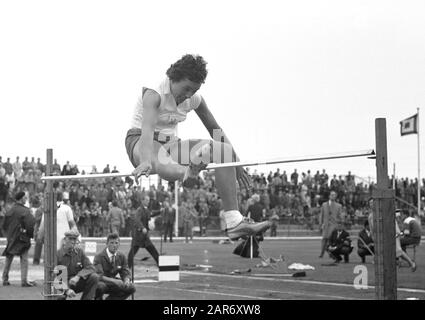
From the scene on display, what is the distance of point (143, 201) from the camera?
1286 centimetres

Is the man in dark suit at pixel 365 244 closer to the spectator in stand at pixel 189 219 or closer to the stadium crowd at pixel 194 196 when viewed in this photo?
the stadium crowd at pixel 194 196

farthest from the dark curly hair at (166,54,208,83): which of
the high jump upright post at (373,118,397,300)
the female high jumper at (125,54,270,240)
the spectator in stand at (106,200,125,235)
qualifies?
the spectator in stand at (106,200,125,235)

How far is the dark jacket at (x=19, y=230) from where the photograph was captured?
12.7 meters

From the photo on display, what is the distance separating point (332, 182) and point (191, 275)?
10478 mm

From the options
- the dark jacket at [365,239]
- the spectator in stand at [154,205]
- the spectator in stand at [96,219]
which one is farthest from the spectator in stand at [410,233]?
the spectator in stand at [96,219]

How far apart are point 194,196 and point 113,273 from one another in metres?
11.1

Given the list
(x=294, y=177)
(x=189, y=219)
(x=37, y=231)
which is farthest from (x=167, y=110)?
(x=294, y=177)

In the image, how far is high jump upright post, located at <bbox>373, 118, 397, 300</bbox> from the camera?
229 inches

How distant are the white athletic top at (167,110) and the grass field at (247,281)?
4625 millimetres

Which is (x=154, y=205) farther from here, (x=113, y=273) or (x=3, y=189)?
(x=113, y=273)

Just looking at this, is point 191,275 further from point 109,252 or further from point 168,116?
point 168,116

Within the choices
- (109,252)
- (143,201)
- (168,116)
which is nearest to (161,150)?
(168,116)

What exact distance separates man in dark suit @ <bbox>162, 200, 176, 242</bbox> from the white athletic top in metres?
13.1

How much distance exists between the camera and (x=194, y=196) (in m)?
21.0
